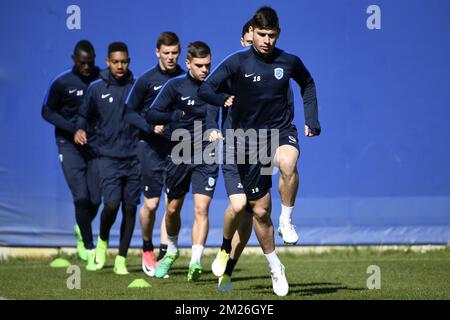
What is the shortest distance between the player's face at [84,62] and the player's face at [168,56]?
1.75 m

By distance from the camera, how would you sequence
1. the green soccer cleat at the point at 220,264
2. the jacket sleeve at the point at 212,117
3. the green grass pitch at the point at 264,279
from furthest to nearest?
1. the jacket sleeve at the point at 212,117
2. the green soccer cleat at the point at 220,264
3. the green grass pitch at the point at 264,279

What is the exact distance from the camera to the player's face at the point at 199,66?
37.4 feet

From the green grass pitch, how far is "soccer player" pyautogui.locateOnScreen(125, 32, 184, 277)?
1.94ft

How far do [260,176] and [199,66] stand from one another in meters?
2.47

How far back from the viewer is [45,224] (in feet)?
48.6

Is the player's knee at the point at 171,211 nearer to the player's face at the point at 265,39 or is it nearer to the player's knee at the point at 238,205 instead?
the player's knee at the point at 238,205

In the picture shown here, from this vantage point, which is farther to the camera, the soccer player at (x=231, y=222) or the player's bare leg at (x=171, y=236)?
the player's bare leg at (x=171, y=236)

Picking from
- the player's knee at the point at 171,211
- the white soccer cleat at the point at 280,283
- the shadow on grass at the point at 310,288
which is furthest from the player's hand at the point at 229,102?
the player's knee at the point at 171,211

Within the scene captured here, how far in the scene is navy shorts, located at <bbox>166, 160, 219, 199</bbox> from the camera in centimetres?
1126

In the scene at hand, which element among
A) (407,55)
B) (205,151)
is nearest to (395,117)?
(407,55)

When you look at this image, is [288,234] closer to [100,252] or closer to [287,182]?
[287,182]

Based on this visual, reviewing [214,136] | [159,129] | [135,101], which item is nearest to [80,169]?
[135,101]

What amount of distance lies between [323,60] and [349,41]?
441mm
